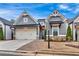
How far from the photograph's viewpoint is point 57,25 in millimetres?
5746

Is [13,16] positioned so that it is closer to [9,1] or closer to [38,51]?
[9,1]

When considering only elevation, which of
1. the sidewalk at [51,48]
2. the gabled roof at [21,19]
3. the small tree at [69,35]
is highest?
the gabled roof at [21,19]

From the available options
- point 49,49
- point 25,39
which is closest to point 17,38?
point 25,39

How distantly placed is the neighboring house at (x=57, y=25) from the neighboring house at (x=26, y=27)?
0.23 meters

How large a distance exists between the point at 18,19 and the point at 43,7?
422 mm

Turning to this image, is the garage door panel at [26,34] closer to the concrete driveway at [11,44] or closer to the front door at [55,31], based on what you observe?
the concrete driveway at [11,44]

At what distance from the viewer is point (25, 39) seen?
19.0ft

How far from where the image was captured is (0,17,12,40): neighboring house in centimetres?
575

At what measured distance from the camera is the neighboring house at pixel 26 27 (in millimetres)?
5738

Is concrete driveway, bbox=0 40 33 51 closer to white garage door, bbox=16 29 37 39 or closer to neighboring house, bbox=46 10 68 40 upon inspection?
white garage door, bbox=16 29 37 39

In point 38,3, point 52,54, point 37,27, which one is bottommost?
point 52,54

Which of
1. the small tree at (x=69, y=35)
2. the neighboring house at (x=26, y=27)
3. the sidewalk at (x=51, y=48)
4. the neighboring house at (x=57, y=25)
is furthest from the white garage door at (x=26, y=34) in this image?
the small tree at (x=69, y=35)

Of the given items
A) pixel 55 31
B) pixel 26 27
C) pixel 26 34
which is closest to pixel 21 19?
pixel 26 27

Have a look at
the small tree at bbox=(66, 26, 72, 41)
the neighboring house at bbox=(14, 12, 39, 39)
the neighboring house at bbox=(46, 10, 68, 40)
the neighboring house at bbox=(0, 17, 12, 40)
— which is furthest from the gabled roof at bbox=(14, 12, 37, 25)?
the small tree at bbox=(66, 26, 72, 41)
